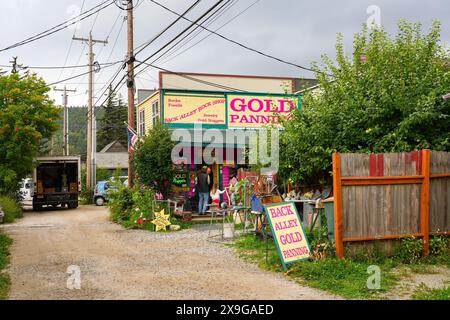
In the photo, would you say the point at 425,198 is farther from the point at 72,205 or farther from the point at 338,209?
the point at 72,205

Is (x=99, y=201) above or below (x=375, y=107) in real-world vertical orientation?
below

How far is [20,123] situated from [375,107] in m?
18.3

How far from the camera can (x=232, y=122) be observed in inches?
851

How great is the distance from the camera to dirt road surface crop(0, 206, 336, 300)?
7258mm

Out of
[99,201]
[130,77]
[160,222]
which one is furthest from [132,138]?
[99,201]

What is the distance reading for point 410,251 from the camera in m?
9.05

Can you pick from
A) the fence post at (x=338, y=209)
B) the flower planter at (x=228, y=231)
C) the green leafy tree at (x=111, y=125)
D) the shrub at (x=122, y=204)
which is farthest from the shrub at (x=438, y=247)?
the green leafy tree at (x=111, y=125)

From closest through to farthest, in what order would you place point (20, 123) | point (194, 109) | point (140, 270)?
point (140, 270)
point (194, 109)
point (20, 123)

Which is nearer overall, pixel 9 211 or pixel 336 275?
pixel 336 275

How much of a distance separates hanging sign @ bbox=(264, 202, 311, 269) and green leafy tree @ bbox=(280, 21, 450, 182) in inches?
91.4

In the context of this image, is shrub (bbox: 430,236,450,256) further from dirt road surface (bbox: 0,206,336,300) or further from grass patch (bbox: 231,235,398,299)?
dirt road surface (bbox: 0,206,336,300)

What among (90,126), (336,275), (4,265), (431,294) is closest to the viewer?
(431,294)

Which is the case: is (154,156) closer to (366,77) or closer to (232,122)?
(232,122)
